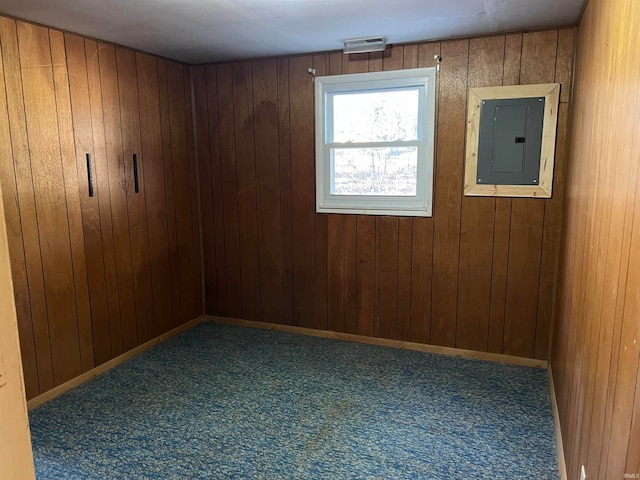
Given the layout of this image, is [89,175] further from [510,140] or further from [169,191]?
[510,140]

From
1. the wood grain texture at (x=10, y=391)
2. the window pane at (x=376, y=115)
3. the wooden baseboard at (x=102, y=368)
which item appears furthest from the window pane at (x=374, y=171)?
the wood grain texture at (x=10, y=391)

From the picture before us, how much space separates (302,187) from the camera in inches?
149

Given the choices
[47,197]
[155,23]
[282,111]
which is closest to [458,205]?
[282,111]

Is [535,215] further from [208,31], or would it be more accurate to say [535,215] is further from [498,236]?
[208,31]

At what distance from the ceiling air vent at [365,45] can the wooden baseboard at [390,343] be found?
2.22 metres

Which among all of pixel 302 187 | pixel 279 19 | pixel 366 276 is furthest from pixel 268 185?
pixel 279 19

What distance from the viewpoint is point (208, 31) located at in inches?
116

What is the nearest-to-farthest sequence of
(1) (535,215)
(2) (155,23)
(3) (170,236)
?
(2) (155,23), (1) (535,215), (3) (170,236)

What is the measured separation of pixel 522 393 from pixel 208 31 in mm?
3064

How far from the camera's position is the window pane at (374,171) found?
11.4ft

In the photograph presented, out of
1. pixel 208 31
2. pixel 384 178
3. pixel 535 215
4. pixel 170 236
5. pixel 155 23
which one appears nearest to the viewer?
pixel 155 23

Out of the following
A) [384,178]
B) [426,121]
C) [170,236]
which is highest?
[426,121]

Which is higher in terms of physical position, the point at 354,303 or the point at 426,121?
the point at 426,121

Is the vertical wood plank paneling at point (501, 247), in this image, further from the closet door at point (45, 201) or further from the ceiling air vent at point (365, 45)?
the closet door at point (45, 201)
